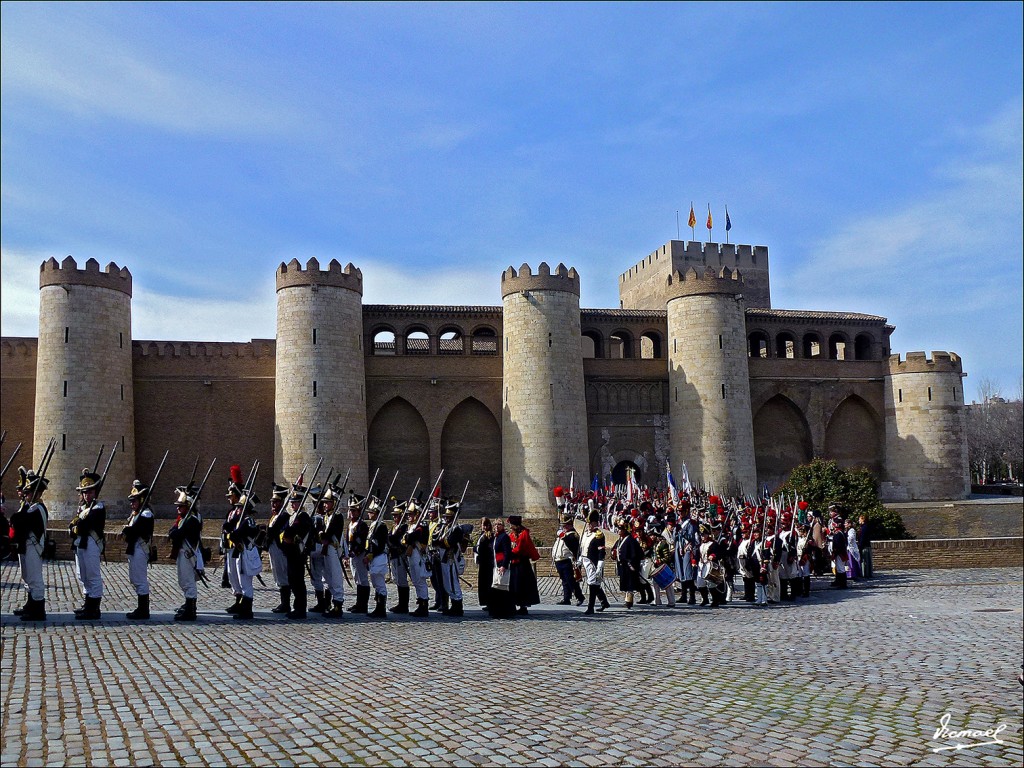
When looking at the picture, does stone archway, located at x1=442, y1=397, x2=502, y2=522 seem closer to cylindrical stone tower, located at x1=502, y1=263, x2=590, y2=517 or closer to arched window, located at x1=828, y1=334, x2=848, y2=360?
cylindrical stone tower, located at x1=502, y1=263, x2=590, y2=517

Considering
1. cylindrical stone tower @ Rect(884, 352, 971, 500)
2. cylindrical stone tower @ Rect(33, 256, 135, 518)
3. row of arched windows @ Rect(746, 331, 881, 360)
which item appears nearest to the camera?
cylindrical stone tower @ Rect(33, 256, 135, 518)

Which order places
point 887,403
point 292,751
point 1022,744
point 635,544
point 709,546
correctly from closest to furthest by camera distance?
point 292,751
point 1022,744
point 635,544
point 709,546
point 887,403

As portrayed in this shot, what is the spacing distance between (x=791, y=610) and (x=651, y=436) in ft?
82.8

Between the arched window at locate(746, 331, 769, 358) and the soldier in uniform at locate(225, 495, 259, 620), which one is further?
the arched window at locate(746, 331, 769, 358)

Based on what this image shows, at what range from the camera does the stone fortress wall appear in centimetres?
3581

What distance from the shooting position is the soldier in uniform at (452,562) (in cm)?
1320

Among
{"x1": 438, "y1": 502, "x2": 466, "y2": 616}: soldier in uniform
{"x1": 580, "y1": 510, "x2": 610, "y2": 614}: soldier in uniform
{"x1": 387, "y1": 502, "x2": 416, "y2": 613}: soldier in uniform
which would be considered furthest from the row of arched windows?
{"x1": 387, "y1": 502, "x2": 416, "y2": 613}: soldier in uniform

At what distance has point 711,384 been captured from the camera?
38344 mm

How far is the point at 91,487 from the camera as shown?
1143 cm

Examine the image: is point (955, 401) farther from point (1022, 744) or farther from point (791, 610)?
point (1022, 744)

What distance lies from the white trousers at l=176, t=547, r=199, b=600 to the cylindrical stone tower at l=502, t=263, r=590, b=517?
Result: 81.6 ft

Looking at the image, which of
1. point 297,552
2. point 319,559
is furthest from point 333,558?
point 297,552

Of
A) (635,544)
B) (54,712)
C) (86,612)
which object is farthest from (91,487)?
(635,544)

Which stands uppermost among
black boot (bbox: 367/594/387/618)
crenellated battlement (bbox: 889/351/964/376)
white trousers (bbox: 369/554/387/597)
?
crenellated battlement (bbox: 889/351/964/376)
